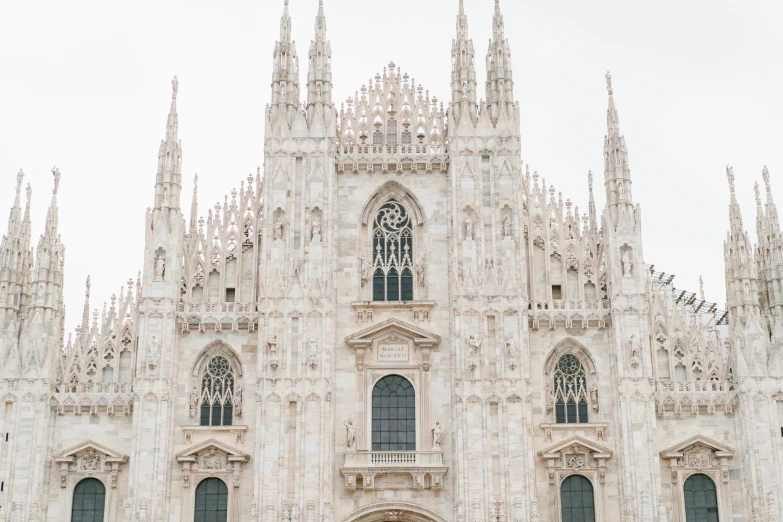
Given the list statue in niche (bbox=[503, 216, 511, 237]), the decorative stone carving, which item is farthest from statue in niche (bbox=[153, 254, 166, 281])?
statue in niche (bbox=[503, 216, 511, 237])

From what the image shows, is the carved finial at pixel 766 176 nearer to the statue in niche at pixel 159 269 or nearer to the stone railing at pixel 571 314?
the stone railing at pixel 571 314

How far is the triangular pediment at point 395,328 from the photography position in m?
33.3

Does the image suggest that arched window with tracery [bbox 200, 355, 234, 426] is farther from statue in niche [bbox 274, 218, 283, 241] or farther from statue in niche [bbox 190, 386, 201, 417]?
statue in niche [bbox 274, 218, 283, 241]

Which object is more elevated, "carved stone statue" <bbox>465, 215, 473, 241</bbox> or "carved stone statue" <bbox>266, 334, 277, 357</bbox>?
"carved stone statue" <bbox>465, 215, 473, 241</bbox>

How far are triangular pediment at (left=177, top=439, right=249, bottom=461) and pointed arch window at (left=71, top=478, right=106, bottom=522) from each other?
248 cm

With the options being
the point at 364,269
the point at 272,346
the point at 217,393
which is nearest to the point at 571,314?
the point at 364,269

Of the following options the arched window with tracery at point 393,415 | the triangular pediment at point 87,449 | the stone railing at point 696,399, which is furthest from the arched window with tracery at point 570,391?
the triangular pediment at point 87,449

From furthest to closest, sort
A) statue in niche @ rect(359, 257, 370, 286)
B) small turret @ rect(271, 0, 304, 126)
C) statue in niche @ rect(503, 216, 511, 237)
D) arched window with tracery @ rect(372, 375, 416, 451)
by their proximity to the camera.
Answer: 1. small turret @ rect(271, 0, 304, 126)
2. statue in niche @ rect(359, 257, 370, 286)
3. statue in niche @ rect(503, 216, 511, 237)
4. arched window with tracery @ rect(372, 375, 416, 451)

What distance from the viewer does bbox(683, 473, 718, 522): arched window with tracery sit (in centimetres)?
3225

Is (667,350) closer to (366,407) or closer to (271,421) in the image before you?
(366,407)

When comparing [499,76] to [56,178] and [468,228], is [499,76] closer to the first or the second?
[468,228]

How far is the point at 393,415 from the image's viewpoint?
3309 centimetres

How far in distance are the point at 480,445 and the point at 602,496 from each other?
366 centimetres

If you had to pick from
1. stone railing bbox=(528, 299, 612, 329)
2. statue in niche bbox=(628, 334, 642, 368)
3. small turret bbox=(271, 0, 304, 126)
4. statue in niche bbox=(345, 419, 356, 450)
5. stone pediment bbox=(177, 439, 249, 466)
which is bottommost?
stone pediment bbox=(177, 439, 249, 466)
